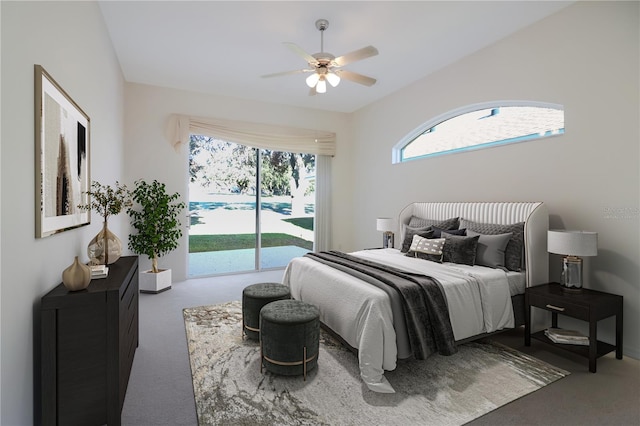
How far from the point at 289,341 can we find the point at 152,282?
2.98 metres

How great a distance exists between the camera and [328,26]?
10.3ft

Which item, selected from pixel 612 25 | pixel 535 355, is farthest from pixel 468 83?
pixel 535 355

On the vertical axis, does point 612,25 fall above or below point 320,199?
above

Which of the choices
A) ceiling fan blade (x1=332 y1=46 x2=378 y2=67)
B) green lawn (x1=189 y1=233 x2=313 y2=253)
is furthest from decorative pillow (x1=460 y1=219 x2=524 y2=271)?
green lawn (x1=189 y1=233 x2=313 y2=253)

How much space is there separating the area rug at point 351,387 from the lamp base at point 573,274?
0.68 metres

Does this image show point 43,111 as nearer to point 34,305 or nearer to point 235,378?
point 34,305

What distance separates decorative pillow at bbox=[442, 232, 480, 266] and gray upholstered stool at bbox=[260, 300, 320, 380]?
1606 mm

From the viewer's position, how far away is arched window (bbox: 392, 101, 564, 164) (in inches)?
125

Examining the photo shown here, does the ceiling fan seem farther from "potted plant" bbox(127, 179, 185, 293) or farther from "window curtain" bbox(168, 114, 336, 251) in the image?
"potted plant" bbox(127, 179, 185, 293)

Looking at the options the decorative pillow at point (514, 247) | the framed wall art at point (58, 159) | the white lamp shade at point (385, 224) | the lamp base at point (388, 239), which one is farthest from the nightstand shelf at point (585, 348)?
the framed wall art at point (58, 159)

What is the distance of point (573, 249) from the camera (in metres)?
2.45

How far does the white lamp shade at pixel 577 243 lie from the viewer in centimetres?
242

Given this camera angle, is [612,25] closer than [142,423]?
No

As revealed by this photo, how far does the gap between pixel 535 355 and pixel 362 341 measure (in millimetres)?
1589
